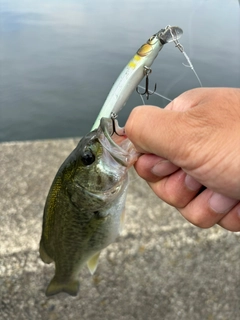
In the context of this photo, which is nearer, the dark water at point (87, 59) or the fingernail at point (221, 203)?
the fingernail at point (221, 203)

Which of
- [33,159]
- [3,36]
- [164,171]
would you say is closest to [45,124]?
[33,159]

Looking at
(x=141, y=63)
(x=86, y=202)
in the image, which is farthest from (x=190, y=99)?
(x=86, y=202)

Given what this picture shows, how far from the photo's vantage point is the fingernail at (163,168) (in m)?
1.58

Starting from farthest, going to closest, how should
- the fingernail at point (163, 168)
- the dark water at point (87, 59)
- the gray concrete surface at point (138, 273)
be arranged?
the dark water at point (87, 59)
the gray concrete surface at point (138, 273)
the fingernail at point (163, 168)

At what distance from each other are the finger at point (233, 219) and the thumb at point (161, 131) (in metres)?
0.49

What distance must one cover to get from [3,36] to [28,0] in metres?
4.93

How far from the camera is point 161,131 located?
1.31 m

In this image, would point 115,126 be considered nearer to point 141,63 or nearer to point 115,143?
point 115,143

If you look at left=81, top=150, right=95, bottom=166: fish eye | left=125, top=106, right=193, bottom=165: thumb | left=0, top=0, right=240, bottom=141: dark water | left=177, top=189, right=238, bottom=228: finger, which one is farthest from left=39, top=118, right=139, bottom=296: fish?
left=0, top=0, right=240, bottom=141: dark water

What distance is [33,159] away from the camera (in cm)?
285

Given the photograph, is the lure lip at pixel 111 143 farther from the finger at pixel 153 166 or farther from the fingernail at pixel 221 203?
the fingernail at pixel 221 203

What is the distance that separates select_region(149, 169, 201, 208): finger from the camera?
5.43 feet

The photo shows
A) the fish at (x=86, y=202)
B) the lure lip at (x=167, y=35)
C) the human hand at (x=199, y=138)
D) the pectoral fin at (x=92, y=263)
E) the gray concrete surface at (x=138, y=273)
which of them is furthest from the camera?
→ the gray concrete surface at (x=138, y=273)

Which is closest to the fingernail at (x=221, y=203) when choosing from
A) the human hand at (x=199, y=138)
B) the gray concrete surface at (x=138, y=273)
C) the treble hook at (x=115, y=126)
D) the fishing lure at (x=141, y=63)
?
the human hand at (x=199, y=138)
